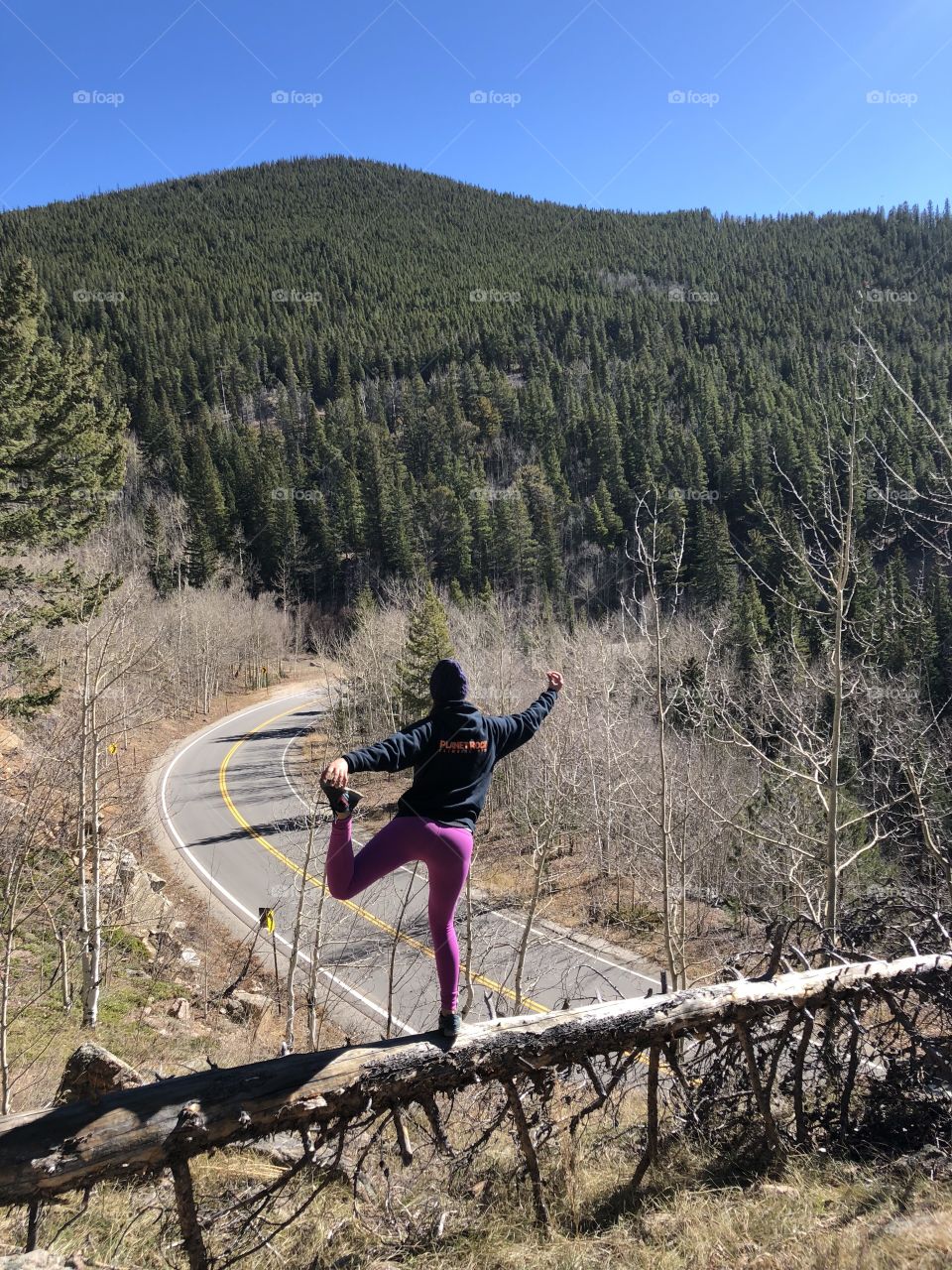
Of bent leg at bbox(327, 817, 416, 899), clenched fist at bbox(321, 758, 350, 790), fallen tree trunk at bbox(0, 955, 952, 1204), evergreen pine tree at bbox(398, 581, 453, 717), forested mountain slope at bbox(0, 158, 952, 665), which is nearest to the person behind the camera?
fallen tree trunk at bbox(0, 955, 952, 1204)

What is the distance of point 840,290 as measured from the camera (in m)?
161

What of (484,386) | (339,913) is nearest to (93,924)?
(339,913)

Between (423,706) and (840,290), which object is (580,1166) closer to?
(423,706)

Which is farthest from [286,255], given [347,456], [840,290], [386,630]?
[386,630]

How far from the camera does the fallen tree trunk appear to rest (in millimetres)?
3123

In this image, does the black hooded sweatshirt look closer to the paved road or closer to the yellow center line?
the yellow center line

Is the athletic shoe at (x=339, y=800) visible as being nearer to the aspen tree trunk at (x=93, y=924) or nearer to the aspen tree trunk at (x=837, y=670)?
the aspen tree trunk at (x=837, y=670)

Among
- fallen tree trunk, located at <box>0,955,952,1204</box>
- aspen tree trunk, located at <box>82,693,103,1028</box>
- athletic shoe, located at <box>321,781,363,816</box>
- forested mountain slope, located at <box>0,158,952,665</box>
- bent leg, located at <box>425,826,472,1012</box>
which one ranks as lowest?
aspen tree trunk, located at <box>82,693,103,1028</box>

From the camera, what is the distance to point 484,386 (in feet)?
420

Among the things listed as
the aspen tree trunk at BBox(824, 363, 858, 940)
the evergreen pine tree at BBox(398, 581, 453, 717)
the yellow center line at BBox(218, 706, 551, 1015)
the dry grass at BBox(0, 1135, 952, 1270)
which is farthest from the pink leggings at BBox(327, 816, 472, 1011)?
the evergreen pine tree at BBox(398, 581, 453, 717)

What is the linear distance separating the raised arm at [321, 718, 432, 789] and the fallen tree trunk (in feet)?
4.82

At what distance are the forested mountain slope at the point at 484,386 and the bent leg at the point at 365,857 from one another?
4735cm

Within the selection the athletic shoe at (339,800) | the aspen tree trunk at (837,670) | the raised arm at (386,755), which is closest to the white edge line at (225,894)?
the aspen tree trunk at (837,670)

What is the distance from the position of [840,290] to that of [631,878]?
6937 inches
